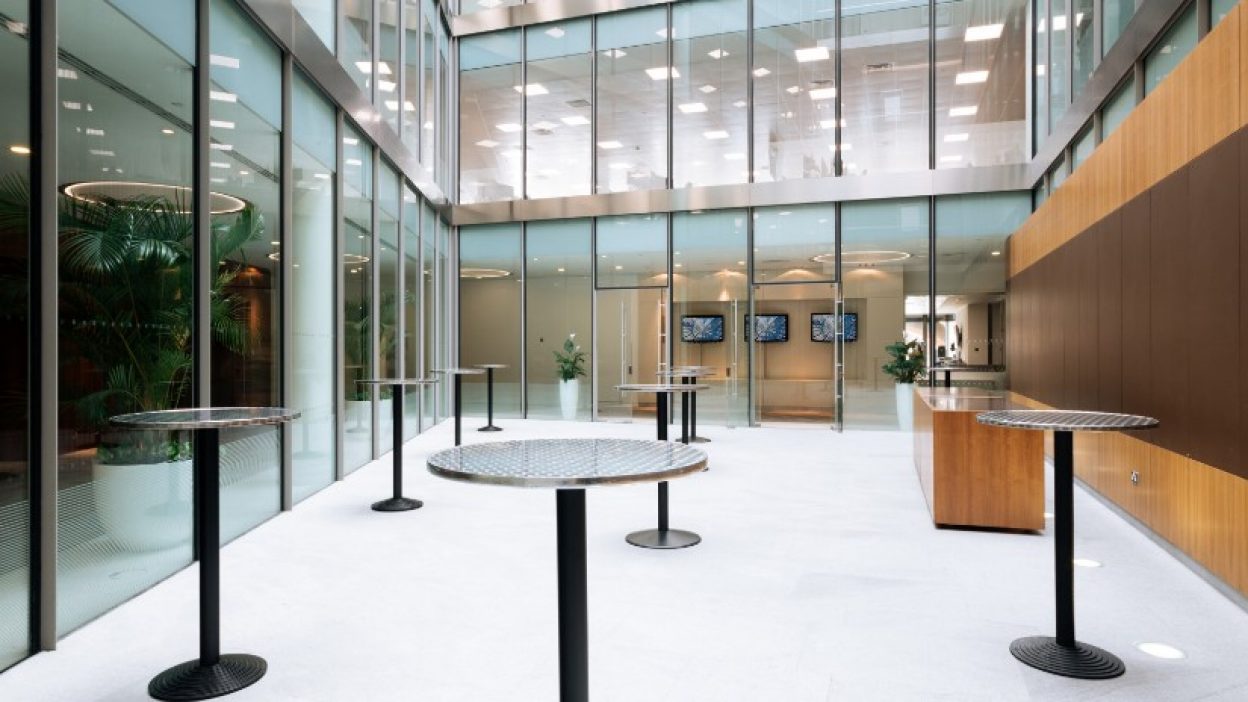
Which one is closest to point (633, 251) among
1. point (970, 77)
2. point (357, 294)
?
point (970, 77)

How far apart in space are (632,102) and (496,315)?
4.54 metres

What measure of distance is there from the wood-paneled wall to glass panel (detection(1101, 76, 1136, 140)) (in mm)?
1029

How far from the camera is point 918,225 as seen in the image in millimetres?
12281

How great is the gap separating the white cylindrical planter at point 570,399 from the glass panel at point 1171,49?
30.9ft

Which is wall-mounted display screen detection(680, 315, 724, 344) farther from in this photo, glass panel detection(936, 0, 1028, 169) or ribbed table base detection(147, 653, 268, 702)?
ribbed table base detection(147, 653, 268, 702)

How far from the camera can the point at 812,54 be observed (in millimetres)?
12852

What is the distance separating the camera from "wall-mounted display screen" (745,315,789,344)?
12734 mm

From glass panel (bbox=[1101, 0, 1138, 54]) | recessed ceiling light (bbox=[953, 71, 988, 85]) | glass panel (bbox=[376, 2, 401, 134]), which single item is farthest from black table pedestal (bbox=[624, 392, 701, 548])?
recessed ceiling light (bbox=[953, 71, 988, 85])

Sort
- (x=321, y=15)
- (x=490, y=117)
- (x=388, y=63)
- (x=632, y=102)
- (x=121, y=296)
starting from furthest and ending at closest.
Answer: (x=490, y=117)
(x=632, y=102)
(x=388, y=63)
(x=321, y=15)
(x=121, y=296)

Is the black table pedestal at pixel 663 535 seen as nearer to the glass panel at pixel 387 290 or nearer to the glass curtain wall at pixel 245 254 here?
the glass curtain wall at pixel 245 254

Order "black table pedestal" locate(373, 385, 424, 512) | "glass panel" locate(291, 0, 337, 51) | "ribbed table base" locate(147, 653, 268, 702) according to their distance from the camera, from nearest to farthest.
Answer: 1. "ribbed table base" locate(147, 653, 268, 702)
2. "black table pedestal" locate(373, 385, 424, 512)
3. "glass panel" locate(291, 0, 337, 51)

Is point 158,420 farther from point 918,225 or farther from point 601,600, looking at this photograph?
point 918,225

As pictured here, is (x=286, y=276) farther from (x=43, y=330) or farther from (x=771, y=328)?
(x=771, y=328)

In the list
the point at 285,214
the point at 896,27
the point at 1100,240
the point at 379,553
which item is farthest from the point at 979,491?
the point at 896,27
